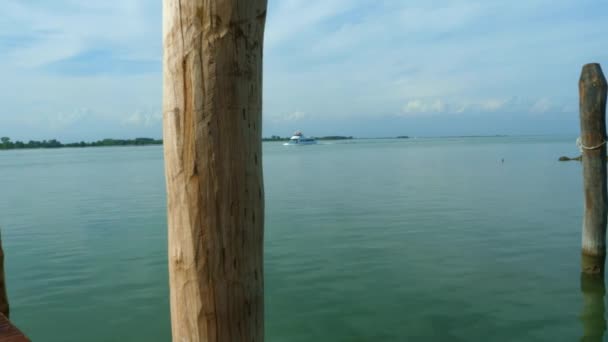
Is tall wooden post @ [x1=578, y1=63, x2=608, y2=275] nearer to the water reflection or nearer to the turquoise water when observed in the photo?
the water reflection

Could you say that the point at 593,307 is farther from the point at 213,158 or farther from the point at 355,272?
the point at 213,158

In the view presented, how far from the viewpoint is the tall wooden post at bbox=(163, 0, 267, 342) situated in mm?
1800

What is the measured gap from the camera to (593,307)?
7.21m

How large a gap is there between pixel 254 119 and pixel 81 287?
28.0 ft

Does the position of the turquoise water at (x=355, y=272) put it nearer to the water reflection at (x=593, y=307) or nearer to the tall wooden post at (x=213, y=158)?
the water reflection at (x=593, y=307)

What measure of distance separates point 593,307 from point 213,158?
298 inches

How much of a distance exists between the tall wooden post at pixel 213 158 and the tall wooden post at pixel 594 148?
23.7 ft

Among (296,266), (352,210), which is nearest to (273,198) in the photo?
(352,210)

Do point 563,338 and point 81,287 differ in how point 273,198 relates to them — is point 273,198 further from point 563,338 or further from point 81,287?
point 563,338

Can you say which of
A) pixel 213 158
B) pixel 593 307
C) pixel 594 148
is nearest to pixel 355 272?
pixel 593 307

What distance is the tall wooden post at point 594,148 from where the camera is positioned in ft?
24.1

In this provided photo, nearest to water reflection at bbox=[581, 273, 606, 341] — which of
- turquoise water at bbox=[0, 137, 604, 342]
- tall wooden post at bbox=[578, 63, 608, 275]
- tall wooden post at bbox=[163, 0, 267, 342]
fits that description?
turquoise water at bbox=[0, 137, 604, 342]

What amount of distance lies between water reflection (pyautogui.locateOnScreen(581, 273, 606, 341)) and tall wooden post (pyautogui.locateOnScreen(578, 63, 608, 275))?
639 millimetres

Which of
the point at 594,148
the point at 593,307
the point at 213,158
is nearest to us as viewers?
the point at 213,158
